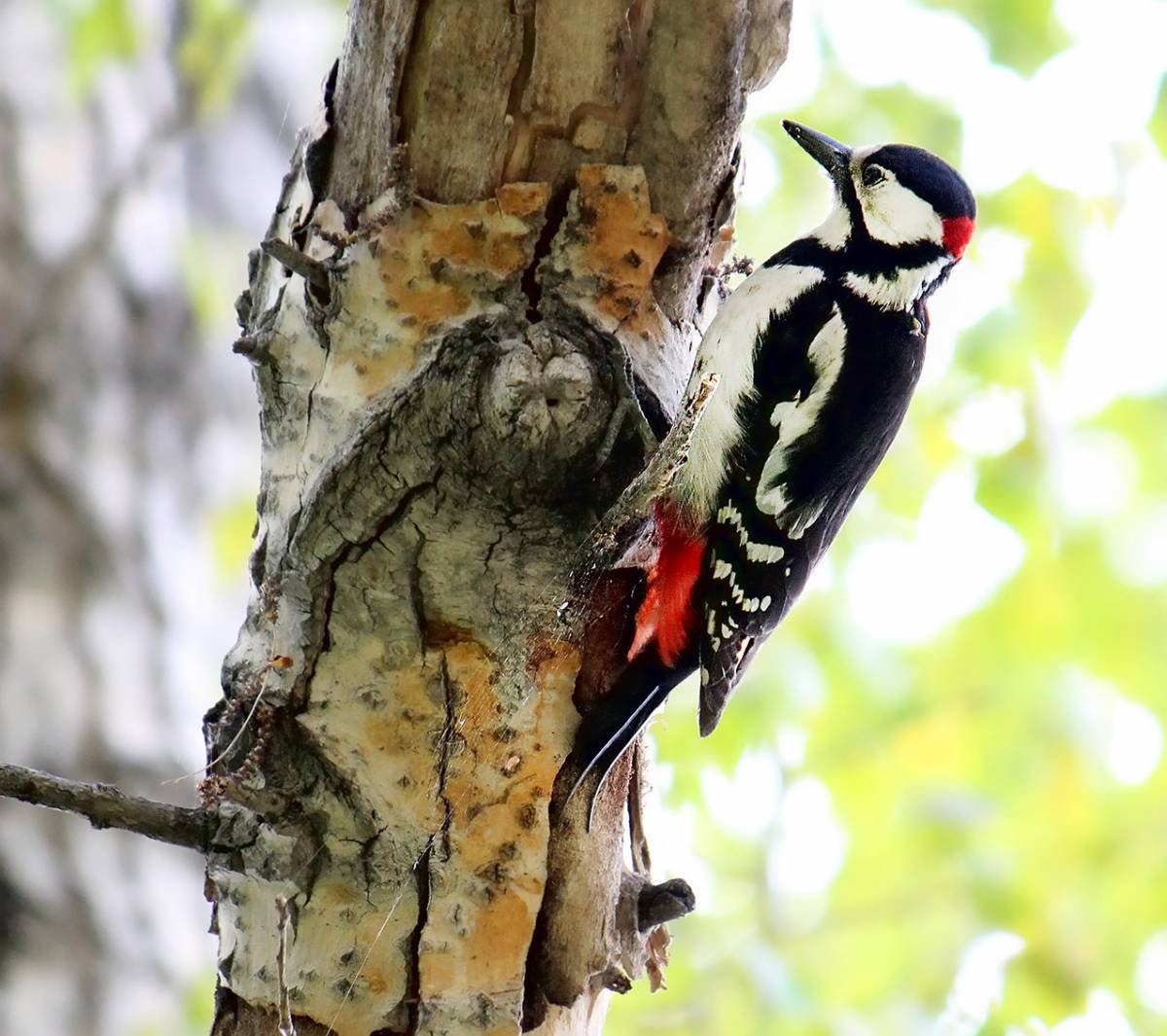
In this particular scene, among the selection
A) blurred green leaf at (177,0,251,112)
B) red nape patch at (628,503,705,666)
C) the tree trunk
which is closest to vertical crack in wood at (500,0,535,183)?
the tree trunk

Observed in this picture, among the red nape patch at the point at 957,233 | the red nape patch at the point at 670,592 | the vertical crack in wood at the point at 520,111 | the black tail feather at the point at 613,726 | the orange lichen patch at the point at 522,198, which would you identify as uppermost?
the red nape patch at the point at 957,233

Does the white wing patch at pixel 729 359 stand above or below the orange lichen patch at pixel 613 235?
above

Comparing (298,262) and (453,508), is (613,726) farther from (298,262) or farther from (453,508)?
(298,262)

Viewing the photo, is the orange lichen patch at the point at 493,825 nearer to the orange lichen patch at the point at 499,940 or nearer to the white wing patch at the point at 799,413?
the orange lichen patch at the point at 499,940

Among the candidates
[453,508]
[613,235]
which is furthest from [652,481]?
[613,235]

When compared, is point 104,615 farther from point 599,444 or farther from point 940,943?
point 940,943

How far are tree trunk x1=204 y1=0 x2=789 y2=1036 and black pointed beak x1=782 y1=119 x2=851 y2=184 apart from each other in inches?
26.4

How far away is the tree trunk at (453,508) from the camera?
3.73ft

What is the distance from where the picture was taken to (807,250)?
6.15 feet

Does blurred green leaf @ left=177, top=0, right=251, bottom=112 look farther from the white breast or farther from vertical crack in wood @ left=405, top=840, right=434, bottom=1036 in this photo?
vertical crack in wood @ left=405, top=840, right=434, bottom=1036

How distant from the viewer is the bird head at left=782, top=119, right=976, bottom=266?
189 centimetres

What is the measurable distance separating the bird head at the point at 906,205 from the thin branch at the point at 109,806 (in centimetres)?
130

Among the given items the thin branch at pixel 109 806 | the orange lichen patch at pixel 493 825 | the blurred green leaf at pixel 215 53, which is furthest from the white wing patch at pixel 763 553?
the blurred green leaf at pixel 215 53

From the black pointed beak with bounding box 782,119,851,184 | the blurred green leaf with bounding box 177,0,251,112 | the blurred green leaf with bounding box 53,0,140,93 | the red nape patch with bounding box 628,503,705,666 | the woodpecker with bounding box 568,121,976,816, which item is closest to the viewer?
the red nape patch with bounding box 628,503,705,666
